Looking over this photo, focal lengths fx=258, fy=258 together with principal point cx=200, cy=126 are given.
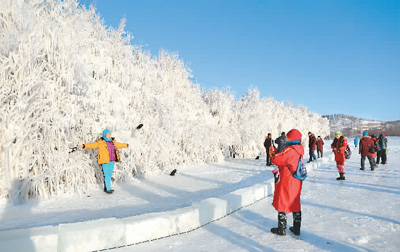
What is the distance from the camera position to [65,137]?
6.36 metres

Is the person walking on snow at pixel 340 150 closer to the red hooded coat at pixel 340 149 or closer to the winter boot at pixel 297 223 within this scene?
the red hooded coat at pixel 340 149

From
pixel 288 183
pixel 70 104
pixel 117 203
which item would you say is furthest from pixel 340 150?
pixel 70 104

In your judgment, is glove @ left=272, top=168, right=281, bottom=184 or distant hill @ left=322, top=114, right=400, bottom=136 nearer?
glove @ left=272, top=168, right=281, bottom=184

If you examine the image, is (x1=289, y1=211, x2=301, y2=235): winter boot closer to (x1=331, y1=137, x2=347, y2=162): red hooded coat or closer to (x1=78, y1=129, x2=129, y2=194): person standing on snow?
(x1=78, y1=129, x2=129, y2=194): person standing on snow

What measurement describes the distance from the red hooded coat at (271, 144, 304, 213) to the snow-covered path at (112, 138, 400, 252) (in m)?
0.42

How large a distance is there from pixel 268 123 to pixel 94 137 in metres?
16.5

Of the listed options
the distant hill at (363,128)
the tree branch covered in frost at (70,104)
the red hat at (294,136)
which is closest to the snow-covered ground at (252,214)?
the tree branch covered in frost at (70,104)

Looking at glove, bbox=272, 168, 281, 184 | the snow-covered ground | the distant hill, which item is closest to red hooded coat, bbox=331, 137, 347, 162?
the snow-covered ground

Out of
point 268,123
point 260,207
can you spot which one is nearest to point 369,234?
point 260,207

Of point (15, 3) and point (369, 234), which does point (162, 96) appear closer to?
point (15, 3)

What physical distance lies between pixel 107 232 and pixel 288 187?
248 cm

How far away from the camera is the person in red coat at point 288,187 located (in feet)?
11.9

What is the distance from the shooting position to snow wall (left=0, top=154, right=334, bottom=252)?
2.80m

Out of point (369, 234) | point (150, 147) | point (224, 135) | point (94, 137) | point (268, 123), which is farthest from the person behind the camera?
point (268, 123)
